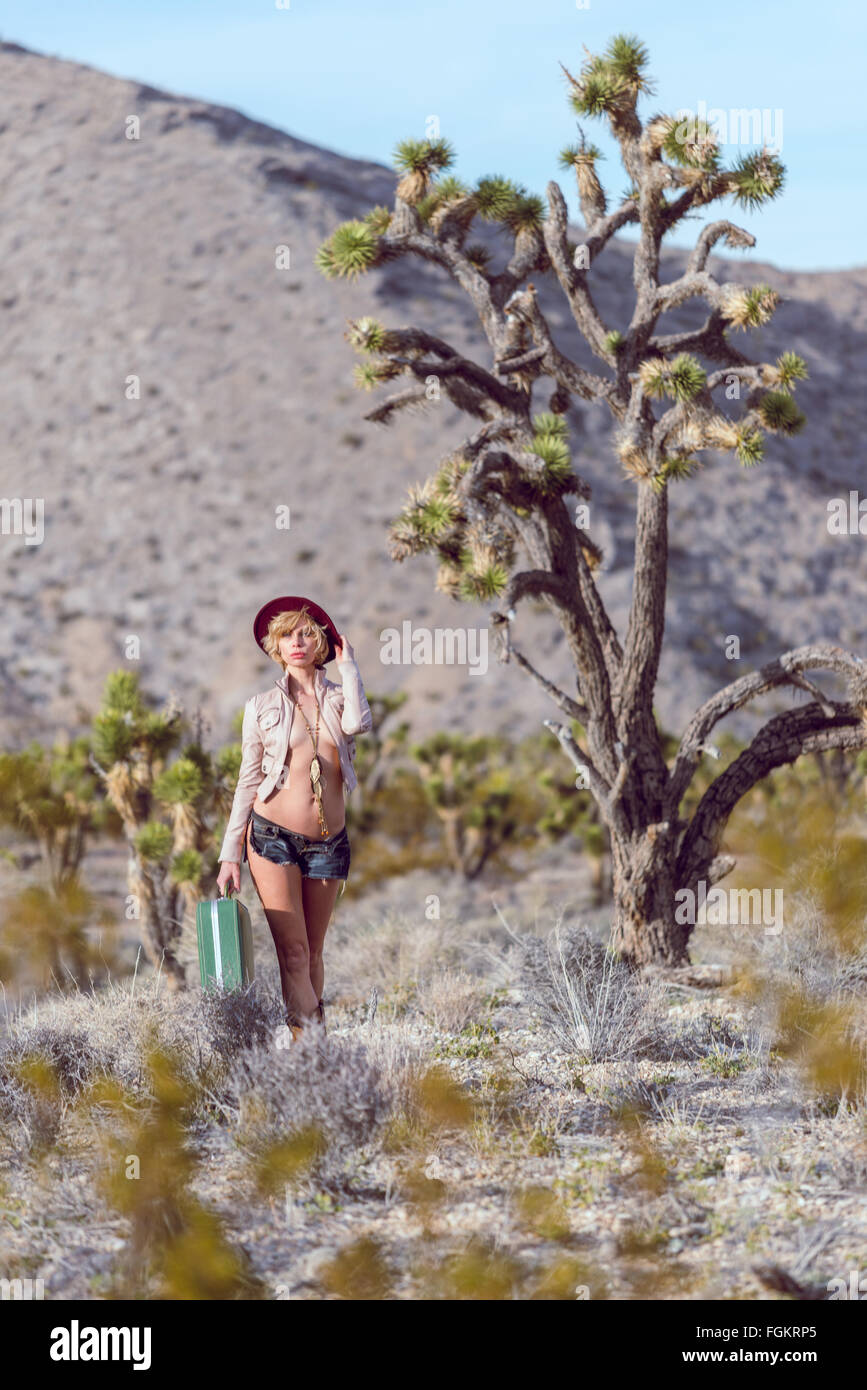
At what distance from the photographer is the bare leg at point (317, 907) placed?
5188 mm

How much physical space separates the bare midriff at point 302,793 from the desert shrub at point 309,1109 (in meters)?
0.76

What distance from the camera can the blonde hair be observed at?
523 cm

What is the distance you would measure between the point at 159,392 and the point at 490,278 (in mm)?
24291

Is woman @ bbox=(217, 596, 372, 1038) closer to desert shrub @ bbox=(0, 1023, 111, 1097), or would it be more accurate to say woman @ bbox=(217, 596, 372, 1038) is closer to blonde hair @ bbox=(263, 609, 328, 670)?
blonde hair @ bbox=(263, 609, 328, 670)

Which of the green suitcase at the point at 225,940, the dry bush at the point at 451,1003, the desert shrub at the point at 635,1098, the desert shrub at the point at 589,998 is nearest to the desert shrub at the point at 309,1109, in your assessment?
the green suitcase at the point at 225,940

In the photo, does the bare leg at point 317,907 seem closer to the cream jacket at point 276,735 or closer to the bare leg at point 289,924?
the bare leg at point 289,924

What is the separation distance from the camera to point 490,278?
818 centimetres

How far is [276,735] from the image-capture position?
5.13 m

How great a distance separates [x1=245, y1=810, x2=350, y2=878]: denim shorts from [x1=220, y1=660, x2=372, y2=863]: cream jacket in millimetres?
78

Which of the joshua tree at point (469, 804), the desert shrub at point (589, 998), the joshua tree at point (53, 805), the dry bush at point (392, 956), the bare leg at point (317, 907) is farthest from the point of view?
the joshua tree at point (469, 804)

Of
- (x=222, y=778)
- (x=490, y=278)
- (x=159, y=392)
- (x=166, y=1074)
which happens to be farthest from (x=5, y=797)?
(x=159, y=392)

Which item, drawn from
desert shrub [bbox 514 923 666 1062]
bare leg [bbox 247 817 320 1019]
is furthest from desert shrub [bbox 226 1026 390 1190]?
desert shrub [bbox 514 923 666 1062]

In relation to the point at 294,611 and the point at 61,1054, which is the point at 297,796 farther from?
the point at 61,1054
